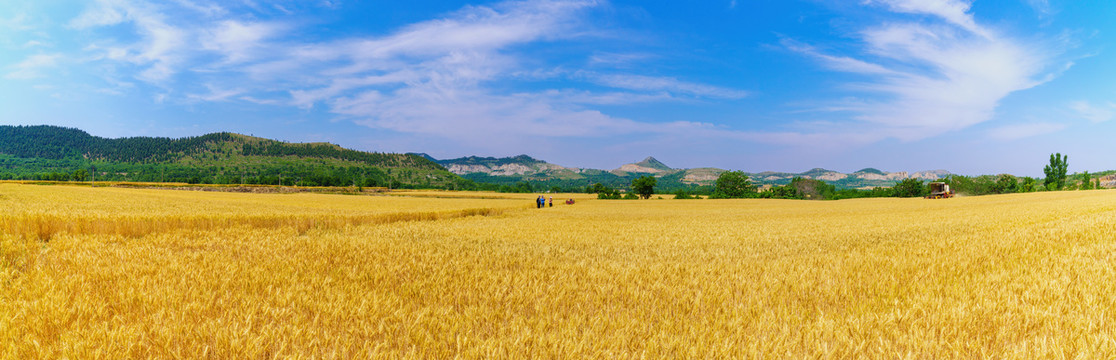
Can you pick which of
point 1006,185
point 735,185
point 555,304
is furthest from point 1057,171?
point 555,304

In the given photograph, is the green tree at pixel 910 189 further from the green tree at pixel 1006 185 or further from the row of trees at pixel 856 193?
the green tree at pixel 1006 185

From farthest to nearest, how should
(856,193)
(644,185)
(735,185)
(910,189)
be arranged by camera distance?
(856,193) → (735,185) → (910,189) → (644,185)

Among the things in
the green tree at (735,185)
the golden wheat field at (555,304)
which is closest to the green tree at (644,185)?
the green tree at (735,185)

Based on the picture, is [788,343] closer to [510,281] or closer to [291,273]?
[510,281]

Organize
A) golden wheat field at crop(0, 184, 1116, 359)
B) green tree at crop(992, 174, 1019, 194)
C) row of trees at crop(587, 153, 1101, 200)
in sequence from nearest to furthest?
golden wheat field at crop(0, 184, 1116, 359) < row of trees at crop(587, 153, 1101, 200) < green tree at crop(992, 174, 1019, 194)

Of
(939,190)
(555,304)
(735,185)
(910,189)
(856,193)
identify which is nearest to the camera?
(555,304)

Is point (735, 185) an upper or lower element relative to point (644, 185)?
upper

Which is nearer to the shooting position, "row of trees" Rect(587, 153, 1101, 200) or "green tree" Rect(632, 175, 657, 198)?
"green tree" Rect(632, 175, 657, 198)

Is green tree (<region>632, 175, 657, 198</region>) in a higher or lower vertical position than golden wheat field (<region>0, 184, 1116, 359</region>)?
higher

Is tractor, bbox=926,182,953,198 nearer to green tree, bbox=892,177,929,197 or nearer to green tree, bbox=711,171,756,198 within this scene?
green tree, bbox=711,171,756,198

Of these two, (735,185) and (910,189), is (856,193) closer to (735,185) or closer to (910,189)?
(910,189)

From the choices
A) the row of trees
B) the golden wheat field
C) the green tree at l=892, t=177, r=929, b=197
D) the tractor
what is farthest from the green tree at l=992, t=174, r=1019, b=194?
the golden wheat field

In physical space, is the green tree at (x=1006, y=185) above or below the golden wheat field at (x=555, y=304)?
above

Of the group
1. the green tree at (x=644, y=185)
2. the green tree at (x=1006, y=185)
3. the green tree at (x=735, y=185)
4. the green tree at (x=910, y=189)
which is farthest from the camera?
the green tree at (x=1006, y=185)
